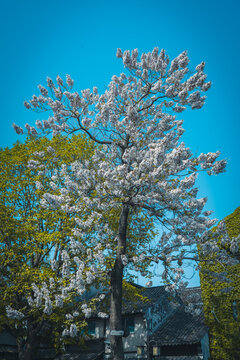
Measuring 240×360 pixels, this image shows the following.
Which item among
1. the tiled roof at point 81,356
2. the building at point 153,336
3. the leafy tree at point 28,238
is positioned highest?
the leafy tree at point 28,238

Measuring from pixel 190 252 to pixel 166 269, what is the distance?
1183 millimetres

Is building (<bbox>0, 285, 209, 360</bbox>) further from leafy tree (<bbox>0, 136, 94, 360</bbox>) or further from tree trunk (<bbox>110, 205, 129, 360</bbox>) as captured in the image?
tree trunk (<bbox>110, 205, 129, 360</bbox>)

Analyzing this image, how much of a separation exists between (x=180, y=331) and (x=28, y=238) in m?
12.6

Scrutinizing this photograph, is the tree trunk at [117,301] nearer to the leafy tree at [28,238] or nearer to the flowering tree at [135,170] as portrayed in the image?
the flowering tree at [135,170]

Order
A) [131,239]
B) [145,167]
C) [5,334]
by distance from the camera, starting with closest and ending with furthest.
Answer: [145,167]
[131,239]
[5,334]

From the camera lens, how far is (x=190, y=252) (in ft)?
33.3

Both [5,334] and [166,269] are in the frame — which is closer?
[166,269]

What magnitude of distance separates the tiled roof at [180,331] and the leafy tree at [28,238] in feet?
24.6

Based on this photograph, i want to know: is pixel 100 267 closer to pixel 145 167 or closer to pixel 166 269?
pixel 166 269

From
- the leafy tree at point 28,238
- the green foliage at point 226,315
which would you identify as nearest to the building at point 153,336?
the green foliage at point 226,315

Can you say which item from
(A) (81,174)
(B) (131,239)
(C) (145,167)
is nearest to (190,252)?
(C) (145,167)

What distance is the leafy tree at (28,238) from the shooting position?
14.1 metres

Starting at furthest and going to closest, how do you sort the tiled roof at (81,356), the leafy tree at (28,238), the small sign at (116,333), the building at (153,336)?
the tiled roof at (81,356) → the building at (153,336) → the leafy tree at (28,238) → the small sign at (116,333)

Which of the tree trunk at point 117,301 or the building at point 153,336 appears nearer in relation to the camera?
the tree trunk at point 117,301
